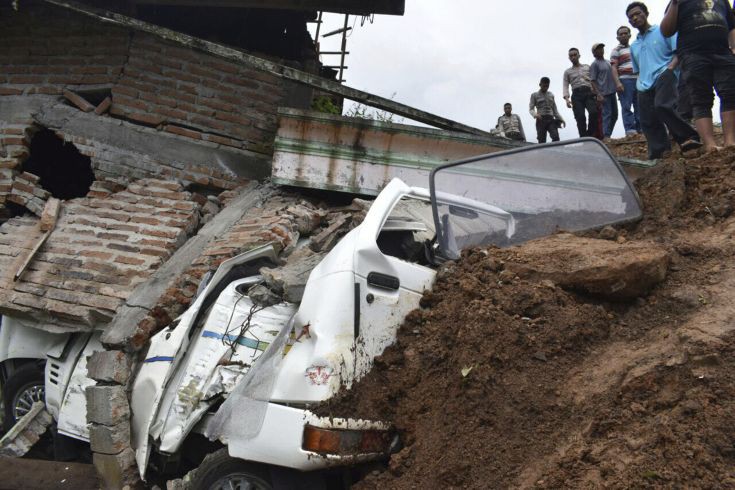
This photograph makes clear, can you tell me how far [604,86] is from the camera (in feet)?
30.7

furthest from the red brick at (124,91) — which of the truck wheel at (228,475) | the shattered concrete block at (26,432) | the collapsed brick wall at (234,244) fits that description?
the truck wheel at (228,475)

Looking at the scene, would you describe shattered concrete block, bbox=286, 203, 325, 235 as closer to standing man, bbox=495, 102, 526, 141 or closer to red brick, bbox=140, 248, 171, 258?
red brick, bbox=140, 248, 171, 258

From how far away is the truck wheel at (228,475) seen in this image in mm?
3637

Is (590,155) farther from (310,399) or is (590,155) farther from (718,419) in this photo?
(310,399)

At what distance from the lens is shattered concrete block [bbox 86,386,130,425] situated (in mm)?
4988

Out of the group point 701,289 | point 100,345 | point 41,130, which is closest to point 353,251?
point 701,289

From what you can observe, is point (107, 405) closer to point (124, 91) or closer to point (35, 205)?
point (35, 205)

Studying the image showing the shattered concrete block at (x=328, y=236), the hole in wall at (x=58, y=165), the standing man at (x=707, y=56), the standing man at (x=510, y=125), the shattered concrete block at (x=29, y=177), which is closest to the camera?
the standing man at (x=707, y=56)

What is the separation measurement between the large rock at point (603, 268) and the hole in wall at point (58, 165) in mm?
6138

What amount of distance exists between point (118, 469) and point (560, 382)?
343 centimetres

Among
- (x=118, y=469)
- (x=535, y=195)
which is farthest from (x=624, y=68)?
(x=118, y=469)

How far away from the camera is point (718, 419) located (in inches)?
106

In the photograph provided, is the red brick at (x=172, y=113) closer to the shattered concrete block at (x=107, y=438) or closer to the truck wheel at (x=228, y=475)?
the shattered concrete block at (x=107, y=438)

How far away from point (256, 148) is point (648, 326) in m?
→ 5.41
